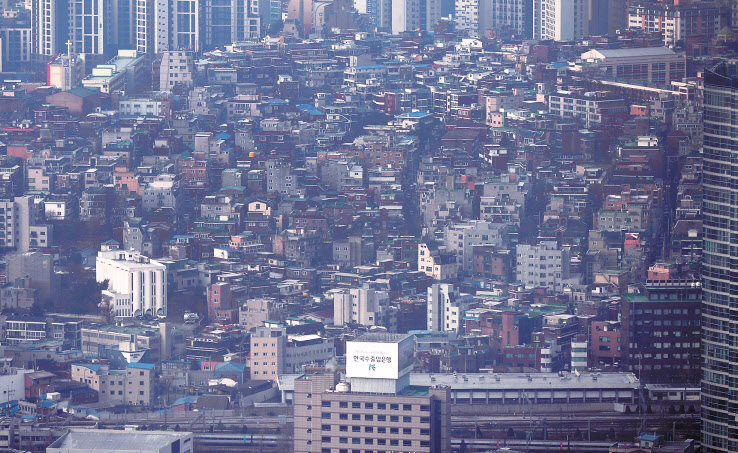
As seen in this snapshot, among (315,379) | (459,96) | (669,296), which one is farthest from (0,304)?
(459,96)

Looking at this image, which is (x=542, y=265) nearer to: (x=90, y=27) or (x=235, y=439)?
(x=235, y=439)

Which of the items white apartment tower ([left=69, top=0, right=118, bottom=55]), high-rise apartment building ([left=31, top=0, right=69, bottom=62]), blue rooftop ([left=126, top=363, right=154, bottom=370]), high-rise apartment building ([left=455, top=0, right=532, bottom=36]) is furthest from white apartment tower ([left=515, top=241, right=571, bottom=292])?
high-rise apartment building ([left=455, top=0, right=532, bottom=36])

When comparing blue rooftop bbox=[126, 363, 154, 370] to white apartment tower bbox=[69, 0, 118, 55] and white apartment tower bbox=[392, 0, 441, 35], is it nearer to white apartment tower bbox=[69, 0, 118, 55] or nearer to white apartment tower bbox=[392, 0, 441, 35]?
white apartment tower bbox=[69, 0, 118, 55]

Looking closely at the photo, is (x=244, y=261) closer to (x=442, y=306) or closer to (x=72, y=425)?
(x=442, y=306)

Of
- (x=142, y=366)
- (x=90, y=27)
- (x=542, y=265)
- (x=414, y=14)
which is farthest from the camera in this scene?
(x=414, y=14)

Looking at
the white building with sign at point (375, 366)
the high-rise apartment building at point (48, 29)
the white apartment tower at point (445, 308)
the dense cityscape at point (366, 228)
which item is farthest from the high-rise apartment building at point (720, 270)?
the high-rise apartment building at point (48, 29)

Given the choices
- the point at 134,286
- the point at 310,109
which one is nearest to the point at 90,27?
the point at 310,109
